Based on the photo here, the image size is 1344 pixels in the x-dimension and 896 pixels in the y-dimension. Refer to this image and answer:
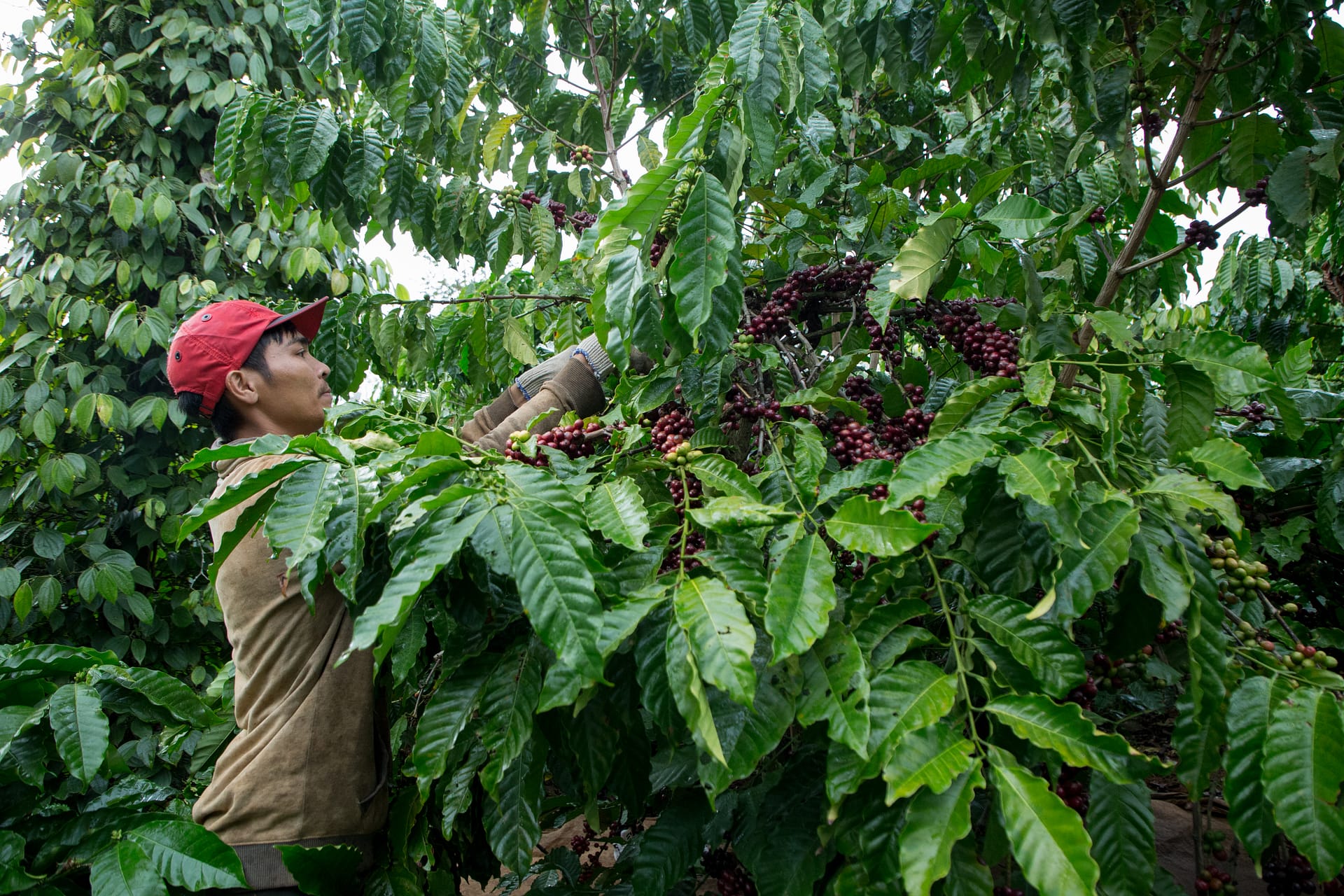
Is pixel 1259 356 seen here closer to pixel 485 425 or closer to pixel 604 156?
pixel 485 425

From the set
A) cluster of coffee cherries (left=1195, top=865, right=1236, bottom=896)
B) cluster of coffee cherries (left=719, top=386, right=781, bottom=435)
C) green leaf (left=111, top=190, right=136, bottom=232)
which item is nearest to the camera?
cluster of coffee cherries (left=719, top=386, right=781, bottom=435)

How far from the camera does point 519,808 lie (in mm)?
1179

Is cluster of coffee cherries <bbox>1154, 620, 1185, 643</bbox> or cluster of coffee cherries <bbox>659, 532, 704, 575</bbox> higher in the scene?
cluster of coffee cherries <bbox>659, 532, 704, 575</bbox>

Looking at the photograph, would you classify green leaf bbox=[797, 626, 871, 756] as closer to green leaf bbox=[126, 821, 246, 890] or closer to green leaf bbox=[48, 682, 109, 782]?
green leaf bbox=[126, 821, 246, 890]

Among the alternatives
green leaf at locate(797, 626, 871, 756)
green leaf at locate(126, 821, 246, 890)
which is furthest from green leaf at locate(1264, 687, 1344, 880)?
green leaf at locate(126, 821, 246, 890)

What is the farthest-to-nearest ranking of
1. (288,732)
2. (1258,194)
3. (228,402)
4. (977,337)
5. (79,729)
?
(228,402), (1258,194), (288,732), (977,337), (79,729)

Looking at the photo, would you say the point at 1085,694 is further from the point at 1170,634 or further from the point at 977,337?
the point at 977,337

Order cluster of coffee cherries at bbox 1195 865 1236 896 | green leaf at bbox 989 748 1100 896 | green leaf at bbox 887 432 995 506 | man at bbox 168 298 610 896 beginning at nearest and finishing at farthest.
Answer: green leaf at bbox 989 748 1100 896 < green leaf at bbox 887 432 995 506 < man at bbox 168 298 610 896 < cluster of coffee cherries at bbox 1195 865 1236 896

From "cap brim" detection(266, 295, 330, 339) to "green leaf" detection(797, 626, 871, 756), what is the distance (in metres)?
1.70

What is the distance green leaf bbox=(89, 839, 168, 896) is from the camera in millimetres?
1271

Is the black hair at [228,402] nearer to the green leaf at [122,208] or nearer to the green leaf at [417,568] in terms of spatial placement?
the green leaf at [417,568]

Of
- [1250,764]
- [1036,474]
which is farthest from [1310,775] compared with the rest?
[1036,474]

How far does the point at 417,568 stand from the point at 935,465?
24.9 inches

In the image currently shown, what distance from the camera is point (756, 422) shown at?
5.29 ft
